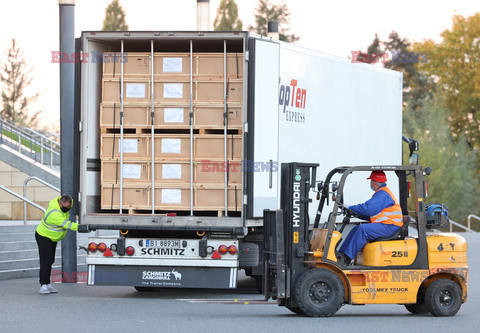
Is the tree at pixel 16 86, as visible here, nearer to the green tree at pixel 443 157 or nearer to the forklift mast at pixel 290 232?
the green tree at pixel 443 157

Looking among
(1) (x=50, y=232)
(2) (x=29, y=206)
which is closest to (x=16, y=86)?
(2) (x=29, y=206)

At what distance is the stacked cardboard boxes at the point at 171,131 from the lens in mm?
13141

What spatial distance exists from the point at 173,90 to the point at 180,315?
329cm

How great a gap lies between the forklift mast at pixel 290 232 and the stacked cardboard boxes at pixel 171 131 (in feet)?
4.61

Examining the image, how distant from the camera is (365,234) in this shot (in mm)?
11570

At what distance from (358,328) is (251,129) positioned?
3386 mm

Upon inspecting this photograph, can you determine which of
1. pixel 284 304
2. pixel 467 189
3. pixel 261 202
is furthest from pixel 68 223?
pixel 467 189

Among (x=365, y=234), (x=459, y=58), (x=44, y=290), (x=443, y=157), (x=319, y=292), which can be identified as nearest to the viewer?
(x=319, y=292)

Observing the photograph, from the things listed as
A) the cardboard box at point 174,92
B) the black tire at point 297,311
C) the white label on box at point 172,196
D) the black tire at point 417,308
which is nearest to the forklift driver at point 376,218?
the black tire at point 297,311

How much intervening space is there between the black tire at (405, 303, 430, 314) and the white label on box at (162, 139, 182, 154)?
12.2ft

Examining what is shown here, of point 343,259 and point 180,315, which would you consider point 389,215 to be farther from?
point 180,315

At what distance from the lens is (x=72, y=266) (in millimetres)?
16234

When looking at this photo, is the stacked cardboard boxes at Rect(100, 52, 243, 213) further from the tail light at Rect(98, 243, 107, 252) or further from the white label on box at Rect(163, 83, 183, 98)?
the tail light at Rect(98, 243, 107, 252)

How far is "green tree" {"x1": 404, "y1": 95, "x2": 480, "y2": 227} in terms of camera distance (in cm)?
6012
